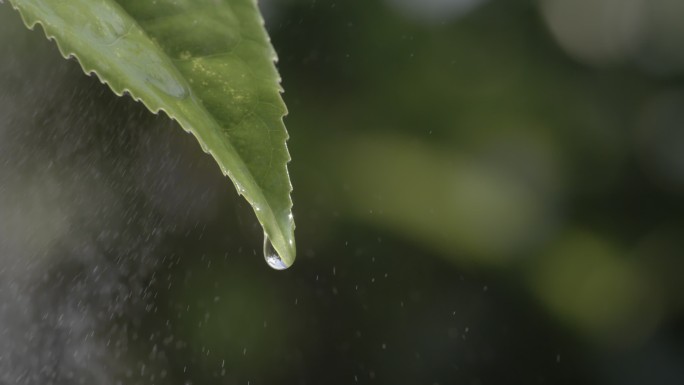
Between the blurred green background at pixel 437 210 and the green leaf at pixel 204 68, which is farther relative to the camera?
the blurred green background at pixel 437 210

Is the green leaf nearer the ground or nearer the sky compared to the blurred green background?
nearer the sky

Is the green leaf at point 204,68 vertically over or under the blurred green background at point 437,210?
over

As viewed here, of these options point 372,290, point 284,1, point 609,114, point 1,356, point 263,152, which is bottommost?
point 1,356

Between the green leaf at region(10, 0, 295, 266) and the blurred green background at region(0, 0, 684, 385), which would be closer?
the green leaf at region(10, 0, 295, 266)

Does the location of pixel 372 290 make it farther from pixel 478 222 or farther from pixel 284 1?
pixel 284 1

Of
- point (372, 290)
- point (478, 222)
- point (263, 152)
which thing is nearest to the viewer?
point (263, 152)

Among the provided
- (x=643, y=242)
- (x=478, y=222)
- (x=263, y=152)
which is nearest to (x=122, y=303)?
(x=478, y=222)
